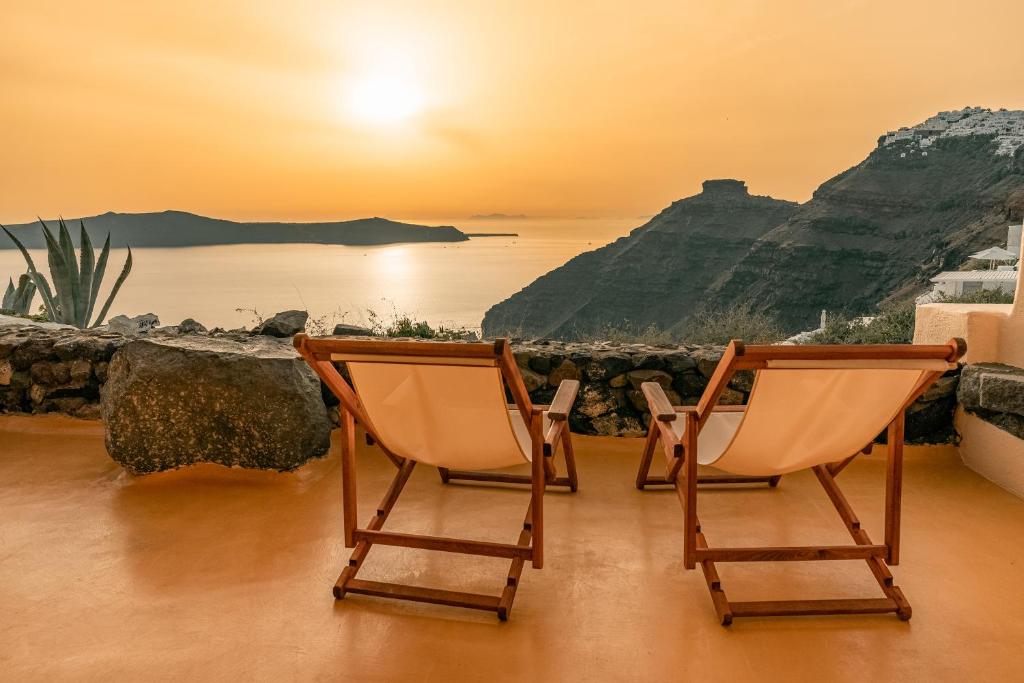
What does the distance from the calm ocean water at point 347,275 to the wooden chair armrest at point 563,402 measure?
137 inches

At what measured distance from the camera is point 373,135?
10430 mm

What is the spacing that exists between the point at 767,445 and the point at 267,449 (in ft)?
7.88

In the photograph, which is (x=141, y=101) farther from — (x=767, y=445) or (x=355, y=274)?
(x=767, y=445)

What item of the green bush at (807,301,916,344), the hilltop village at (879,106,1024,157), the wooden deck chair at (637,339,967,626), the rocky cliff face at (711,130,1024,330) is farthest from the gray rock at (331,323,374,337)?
the hilltop village at (879,106,1024,157)

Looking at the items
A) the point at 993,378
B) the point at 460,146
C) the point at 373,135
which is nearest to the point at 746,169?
the point at 460,146

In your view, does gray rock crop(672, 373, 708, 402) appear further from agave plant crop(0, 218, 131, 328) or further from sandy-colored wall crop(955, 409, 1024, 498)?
agave plant crop(0, 218, 131, 328)

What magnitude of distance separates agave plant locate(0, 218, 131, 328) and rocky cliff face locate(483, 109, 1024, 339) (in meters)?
15.6

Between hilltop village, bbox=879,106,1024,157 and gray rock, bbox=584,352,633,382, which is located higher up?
hilltop village, bbox=879,106,1024,157

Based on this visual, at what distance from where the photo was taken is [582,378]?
3951mm

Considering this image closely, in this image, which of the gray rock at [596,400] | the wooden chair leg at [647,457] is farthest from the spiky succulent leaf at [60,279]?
the wooden chair leg at [647,457]

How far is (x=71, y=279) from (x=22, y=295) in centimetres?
136

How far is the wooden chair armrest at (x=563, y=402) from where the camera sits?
2.40m

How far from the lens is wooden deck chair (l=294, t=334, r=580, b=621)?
203cm

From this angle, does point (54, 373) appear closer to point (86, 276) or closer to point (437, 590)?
point (437, 590)
